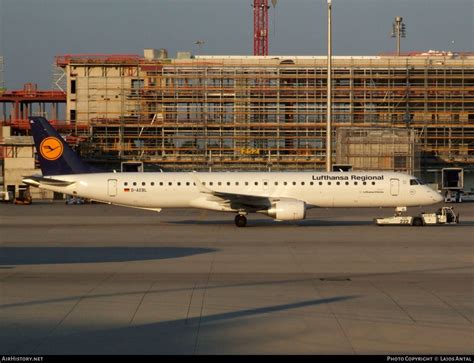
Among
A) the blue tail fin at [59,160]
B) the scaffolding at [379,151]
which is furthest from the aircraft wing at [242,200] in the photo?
the scaffolding at [379,151]

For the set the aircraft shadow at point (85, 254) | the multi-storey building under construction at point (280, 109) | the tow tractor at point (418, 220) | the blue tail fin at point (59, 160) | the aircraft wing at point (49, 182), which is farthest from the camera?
the multi-storey building under construction at point (280, 109)

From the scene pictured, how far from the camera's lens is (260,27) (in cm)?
10631

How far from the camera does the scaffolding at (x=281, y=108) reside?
87875 mm

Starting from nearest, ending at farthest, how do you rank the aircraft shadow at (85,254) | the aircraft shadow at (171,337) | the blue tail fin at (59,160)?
the aircraft shadow at (171,337), the aircraft shadow at (85,254), the blue tail fin at (59,160)

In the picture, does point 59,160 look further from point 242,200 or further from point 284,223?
point 284,223

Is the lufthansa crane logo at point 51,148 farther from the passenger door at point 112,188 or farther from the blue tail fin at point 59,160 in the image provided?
the passenger door at point 112,188

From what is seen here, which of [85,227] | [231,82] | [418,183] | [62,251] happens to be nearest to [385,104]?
[231,82]

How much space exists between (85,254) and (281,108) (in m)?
66.0

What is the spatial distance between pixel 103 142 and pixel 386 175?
54.3 metres

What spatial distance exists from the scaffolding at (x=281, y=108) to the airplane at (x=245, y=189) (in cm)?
4675

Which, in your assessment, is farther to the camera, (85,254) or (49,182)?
(49,182)

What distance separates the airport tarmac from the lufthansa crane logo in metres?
7.22

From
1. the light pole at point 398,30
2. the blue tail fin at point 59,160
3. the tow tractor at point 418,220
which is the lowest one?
the tow tractor at point 418,220

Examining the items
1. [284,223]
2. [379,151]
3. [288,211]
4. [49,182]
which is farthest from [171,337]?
[379,151]
